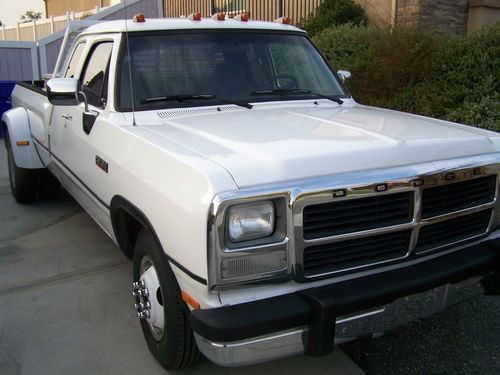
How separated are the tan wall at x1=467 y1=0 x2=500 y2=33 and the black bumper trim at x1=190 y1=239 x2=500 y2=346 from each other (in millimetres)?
9304

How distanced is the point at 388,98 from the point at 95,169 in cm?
560

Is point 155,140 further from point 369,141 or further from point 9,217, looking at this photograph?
point 9,217

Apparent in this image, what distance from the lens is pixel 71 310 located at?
11.5ft

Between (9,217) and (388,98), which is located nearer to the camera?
(9,217)

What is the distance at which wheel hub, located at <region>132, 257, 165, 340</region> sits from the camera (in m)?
2.67

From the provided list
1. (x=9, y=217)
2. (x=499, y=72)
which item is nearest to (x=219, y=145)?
(x=9, y=217)

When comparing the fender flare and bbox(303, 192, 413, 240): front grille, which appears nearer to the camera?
bbox(303, 192, 413, 240): front grille

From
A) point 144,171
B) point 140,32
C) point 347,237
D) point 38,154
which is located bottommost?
point 38,154

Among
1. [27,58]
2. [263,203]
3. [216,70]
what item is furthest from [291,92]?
[27,58]

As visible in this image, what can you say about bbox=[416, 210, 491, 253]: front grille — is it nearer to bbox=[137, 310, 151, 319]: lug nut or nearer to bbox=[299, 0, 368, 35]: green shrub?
bbox=[137, 310, 151, 319]: lug nut

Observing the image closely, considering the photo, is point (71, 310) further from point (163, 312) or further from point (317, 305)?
point (317, 305)

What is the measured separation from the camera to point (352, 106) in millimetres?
3867

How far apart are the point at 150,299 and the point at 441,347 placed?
5.63 ft

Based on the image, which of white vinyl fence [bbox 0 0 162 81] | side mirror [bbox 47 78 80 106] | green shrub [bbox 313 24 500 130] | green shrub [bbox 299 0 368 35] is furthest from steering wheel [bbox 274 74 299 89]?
white vinyl fence [bbox 0 0 162 81]
